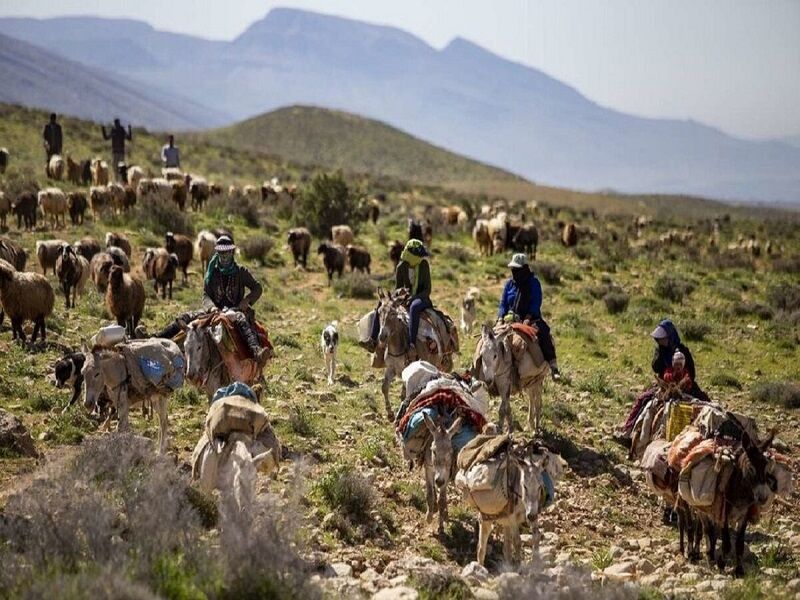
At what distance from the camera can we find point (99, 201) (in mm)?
25234

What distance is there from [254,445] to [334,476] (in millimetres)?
1792

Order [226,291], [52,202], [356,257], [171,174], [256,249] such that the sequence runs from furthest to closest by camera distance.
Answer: [171,174] < [256,249] < [52,202] < [356,257] < [226,291]

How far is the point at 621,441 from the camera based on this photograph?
436 inches

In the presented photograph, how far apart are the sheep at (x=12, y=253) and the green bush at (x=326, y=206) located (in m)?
13.4

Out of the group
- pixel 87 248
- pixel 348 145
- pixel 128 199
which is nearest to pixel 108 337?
pixel 87 248

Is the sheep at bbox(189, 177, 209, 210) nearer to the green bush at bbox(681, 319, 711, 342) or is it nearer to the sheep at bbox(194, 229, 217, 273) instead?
the sheep at bbox(194, 229, 217, 273)

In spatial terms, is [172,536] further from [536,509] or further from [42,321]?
[42,321]

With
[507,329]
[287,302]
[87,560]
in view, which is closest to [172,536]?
[87,560]

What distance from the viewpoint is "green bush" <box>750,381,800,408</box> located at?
1360 cm

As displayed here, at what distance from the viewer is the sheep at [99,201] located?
25109 millimetres

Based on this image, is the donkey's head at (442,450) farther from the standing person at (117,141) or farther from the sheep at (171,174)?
the sheep at (171,174)

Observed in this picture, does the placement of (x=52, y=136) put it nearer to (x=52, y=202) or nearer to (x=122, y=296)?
(x=52, y=202)

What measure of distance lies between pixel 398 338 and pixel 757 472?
5394mm

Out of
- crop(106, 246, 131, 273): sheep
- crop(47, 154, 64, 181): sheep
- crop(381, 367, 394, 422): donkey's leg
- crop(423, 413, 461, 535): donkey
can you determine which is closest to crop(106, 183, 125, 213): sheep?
crop(47, 154, 64, 181): sheep
